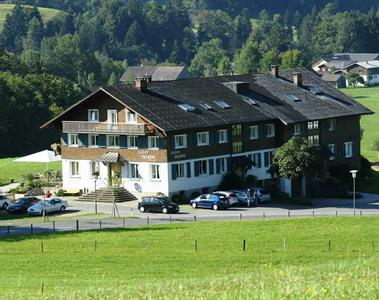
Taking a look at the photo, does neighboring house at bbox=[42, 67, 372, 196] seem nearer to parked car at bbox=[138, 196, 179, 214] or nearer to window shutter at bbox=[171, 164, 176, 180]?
window shutter at bbox=[171, 164, 176, 180]

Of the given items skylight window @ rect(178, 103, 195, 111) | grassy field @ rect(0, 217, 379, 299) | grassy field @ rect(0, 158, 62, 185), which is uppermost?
skylight window @ rect(178, 103, 195, 111)

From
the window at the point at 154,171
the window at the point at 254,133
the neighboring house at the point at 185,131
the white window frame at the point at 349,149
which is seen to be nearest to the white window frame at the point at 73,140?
the neighboring house at the point at 185,131

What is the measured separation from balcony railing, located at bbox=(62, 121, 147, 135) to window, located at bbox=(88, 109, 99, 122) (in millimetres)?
295

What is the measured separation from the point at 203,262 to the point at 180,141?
2837 centimetres

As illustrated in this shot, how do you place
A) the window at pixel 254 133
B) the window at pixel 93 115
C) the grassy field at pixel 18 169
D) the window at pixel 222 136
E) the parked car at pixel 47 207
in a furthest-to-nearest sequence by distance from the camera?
the grassy field at pixel 18 169 < the window at pixel 254 133 < the window at pixel 93 115 < the window at pixel 222 136 < the parked car at pixel 47 207

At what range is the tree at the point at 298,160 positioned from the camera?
77625 millimetres

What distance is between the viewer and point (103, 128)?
8062 cm

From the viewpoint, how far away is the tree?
7762 centimetres

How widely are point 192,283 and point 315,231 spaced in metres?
25.0

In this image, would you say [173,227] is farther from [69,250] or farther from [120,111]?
[120,111]

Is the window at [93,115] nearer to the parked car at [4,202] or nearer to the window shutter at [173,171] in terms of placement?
the window shutter at [173,171]

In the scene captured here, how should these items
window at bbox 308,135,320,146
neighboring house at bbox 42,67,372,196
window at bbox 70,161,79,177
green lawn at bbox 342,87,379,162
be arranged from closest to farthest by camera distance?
neighboring house at bbox 42,67,372,196
window at bbox 70,161,79,177
window at bbox 308,135,320,146
green lawn at bbox 342,87,379,162

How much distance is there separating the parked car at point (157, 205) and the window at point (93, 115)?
385 inches

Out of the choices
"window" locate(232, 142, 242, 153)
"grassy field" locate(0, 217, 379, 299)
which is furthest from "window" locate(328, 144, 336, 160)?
"grassy field" locate(0, 217, 379, 299)
